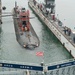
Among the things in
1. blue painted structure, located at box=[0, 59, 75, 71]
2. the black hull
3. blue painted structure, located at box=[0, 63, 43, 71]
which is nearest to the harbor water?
the black hull

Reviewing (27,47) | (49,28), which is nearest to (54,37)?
(49,28)

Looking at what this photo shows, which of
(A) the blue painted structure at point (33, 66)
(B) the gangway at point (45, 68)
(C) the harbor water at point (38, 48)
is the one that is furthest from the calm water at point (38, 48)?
(A) the blue painted structure at point (33, 66)

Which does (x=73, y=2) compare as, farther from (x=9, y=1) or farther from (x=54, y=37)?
(x=54, y=37)

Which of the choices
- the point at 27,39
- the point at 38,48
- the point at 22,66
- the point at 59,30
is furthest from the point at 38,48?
the point at 22,66

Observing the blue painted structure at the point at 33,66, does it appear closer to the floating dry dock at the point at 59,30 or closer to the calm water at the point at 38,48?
the calm water at the point at 38,48

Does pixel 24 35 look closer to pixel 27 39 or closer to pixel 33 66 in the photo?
pixel 27 39

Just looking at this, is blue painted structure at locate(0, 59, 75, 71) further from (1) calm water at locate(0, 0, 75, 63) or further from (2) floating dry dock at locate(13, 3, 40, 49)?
(2) floating dry dock at locate(13, 3, 40, 49)
